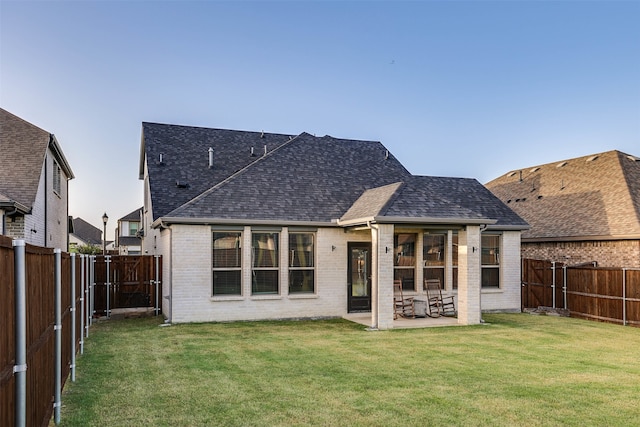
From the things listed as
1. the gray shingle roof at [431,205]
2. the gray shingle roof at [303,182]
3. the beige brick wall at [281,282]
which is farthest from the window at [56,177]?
the gray shingle roof at [431,205]

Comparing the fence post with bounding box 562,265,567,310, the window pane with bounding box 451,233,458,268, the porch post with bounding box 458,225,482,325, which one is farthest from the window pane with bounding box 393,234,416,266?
the fence post with bounding box 562,265,567,310

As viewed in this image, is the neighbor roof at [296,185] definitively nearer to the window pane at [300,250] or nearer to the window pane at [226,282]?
the window pane at [300,250]

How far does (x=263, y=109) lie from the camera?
2377 cm

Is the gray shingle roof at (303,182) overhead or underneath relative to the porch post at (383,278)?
overhead

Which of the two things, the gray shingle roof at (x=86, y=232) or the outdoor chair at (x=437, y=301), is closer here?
the outdoor chair at (x=437, y=301)

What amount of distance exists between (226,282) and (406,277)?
548 centimetres

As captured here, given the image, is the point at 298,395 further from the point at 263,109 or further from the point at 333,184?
the point at 263,109

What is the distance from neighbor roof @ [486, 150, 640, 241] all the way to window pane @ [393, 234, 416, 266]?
6.31m

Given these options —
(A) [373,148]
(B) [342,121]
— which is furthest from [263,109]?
(A) [373,148]

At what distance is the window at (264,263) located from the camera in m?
14.7

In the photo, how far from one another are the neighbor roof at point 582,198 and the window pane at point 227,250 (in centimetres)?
1164

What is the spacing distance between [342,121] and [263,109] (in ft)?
14.3

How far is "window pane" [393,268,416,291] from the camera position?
631 inches

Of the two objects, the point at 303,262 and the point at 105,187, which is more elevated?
the point at 105,187
